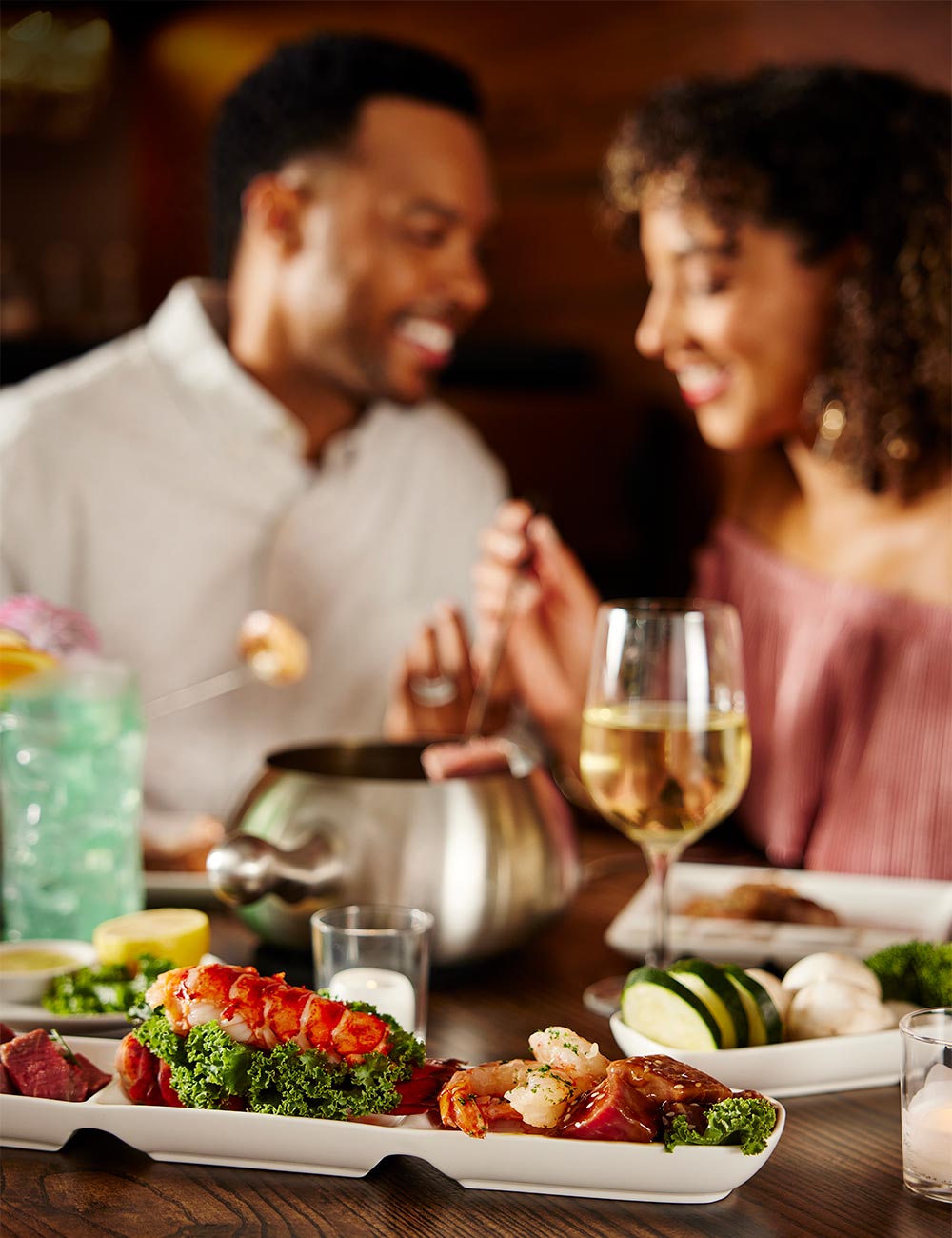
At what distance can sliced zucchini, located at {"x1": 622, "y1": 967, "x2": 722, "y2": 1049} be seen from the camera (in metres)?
0.83

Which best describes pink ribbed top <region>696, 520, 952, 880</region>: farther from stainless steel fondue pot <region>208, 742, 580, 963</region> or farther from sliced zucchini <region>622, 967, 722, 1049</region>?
sliced zucchini <region>622, 967, 722, 1049</region>

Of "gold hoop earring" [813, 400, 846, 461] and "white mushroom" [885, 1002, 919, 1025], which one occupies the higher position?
"gold hoop earring" [813, 400, 846, 461]

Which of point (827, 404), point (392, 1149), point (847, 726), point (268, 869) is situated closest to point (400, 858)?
point (268, 869)

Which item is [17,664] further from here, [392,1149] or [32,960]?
[392,1149]

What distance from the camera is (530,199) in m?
2.39

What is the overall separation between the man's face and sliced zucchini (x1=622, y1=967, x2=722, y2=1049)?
1.42 meters

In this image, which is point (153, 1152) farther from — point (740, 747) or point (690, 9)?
point (690, 9)

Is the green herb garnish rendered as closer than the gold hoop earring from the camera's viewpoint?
Yes

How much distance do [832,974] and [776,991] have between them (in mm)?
38

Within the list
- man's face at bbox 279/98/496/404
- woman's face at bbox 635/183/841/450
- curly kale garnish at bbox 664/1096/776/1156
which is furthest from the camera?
man's face at bbox 279/98/496/404

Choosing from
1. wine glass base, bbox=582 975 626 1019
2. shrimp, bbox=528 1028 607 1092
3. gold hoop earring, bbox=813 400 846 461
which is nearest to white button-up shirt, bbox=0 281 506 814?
gold hoop earring, bbox=813 400 846 461

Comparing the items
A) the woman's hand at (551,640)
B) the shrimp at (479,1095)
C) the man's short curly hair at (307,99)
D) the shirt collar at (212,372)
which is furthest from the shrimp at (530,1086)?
the man's short curly hair at (307,99)

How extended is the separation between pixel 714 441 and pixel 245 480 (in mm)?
698

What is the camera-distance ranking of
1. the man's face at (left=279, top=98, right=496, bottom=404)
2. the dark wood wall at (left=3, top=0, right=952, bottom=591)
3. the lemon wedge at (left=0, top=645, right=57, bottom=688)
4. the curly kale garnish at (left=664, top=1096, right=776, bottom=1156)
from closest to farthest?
1. the curly kale garnish at (left=664, top=1096, right=776, bottom=1156)
2. the lemon wedge at (left=0, top=645, right=57, bottom=688)
3. the man's face at (left=279, top=98, right=496, bottom=404)
4. the dark wood wall at (left=3, top=0, right=952, bottom=591)
